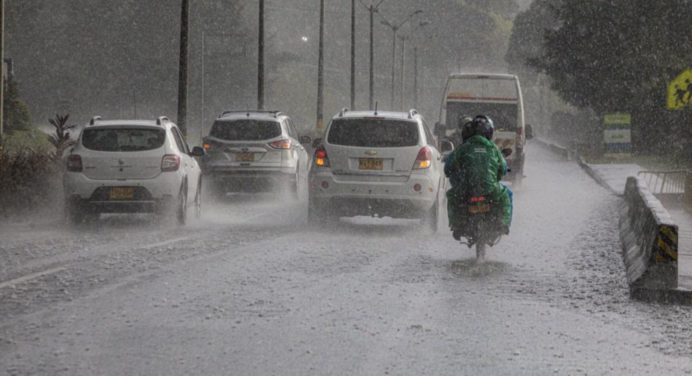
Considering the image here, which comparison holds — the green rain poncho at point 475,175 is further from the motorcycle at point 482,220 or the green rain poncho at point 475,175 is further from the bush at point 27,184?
the bush at point 27,184

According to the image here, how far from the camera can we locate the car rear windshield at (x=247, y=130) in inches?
904

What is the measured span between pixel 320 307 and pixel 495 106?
21332 millimetres

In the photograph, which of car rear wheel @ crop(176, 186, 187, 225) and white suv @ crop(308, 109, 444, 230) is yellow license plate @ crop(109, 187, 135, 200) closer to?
car rear wheel @ crop(176, 186, 187, 225)

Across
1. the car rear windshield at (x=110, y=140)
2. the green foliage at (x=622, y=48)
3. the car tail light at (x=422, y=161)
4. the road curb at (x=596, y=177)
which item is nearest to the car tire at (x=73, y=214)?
the car rear windshield at (x=110, y=140)

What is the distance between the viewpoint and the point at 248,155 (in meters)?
22.8

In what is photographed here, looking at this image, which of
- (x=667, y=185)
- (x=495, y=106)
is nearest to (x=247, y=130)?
(x=495, y=106)

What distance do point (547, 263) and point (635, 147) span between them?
134ft

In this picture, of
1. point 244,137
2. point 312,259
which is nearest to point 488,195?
point 312,259

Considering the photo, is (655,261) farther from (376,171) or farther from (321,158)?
(321,158)

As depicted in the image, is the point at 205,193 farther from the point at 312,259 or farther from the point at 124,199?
the point at 312,259

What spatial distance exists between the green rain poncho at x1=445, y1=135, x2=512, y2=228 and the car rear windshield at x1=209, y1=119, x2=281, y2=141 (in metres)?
9.98

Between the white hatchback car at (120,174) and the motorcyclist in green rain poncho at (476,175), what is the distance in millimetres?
5363

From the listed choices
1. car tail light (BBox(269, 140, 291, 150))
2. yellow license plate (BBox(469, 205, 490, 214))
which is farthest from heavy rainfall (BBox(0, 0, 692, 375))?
car tail light (BBox(269, 140, 291, 150))

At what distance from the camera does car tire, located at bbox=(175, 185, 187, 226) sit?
687 inches
